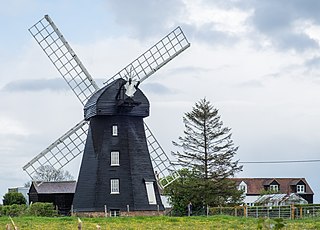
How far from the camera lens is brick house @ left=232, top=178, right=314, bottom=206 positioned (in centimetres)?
8931

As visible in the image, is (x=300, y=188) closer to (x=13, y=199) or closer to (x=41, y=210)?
(x=13, y=199)

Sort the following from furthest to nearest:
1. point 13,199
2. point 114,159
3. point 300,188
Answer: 1. point 300,188
2. point 13,199
3. point 114,159

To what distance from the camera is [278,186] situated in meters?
89.9

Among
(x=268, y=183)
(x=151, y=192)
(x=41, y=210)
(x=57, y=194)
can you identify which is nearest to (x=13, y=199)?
(x=57, y=194)

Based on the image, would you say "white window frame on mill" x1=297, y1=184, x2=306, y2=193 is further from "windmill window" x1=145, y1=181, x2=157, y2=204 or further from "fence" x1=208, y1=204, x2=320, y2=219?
"windmill window" x1=145, y1=181, x2=157, y2=204

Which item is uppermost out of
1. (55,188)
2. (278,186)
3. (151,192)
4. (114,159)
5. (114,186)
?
(278,186)

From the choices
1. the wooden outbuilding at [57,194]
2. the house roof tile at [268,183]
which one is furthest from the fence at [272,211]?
the house roof tile at [268,183]

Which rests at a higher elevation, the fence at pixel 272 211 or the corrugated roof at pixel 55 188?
the corrugated roof at pixel 55 188

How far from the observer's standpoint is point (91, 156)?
40500 millimetres

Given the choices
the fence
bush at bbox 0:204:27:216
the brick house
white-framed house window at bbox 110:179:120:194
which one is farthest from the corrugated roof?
the brick house

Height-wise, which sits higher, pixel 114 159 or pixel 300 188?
pixel 300 188

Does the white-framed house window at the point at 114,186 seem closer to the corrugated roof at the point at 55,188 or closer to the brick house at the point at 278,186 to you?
the corrugated roof at the point at 55,188

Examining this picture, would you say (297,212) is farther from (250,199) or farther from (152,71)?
(250,199)

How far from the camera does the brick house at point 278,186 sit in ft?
293
